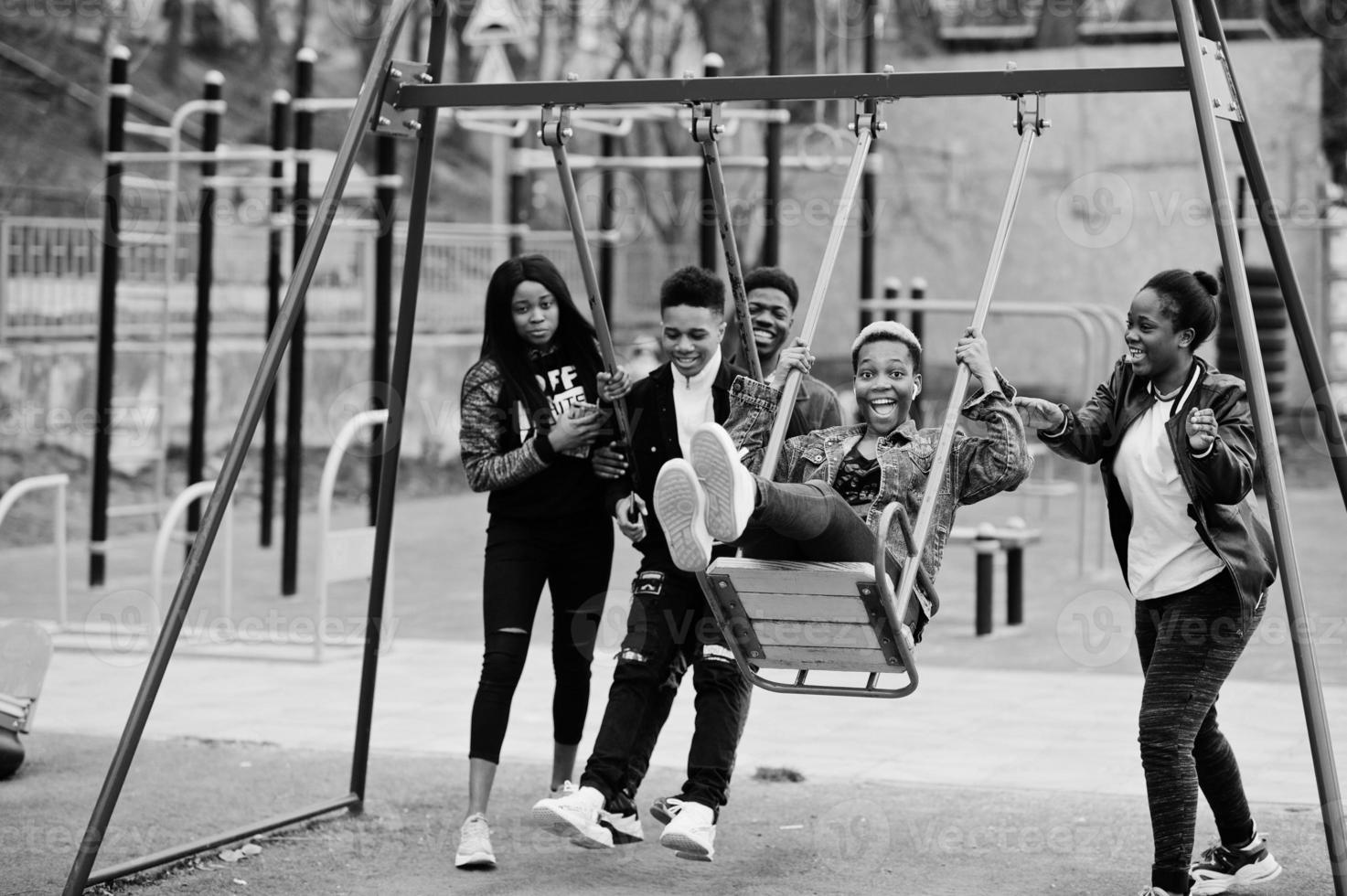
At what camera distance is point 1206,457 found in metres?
3.75

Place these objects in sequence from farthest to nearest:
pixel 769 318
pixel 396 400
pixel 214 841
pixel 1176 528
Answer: pixel 396 400 < pixel 769 318 < pixel 214 841 < pixel 1176 528

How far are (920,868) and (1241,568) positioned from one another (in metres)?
1.29

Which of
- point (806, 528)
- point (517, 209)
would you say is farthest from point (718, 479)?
point (517, 209)

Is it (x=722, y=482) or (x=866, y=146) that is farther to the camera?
(x=866, y=146)

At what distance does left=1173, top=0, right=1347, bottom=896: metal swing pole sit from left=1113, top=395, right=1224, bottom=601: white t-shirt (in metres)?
0.20

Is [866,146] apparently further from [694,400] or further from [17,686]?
[17,686]

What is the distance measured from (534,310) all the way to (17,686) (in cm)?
230

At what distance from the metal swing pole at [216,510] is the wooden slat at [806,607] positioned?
130 centimetres

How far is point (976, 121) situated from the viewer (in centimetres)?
2009

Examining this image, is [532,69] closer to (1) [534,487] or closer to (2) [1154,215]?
(2) [1154,215]

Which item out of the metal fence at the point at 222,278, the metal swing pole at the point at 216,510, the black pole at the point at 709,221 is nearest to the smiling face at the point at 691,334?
the metal swing pole at the point at 216,510

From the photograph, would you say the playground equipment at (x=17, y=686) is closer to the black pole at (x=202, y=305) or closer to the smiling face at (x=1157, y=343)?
the smiling face at (x=1157, y=343)

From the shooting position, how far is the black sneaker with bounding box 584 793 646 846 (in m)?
4.57

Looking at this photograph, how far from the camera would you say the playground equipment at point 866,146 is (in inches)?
148
